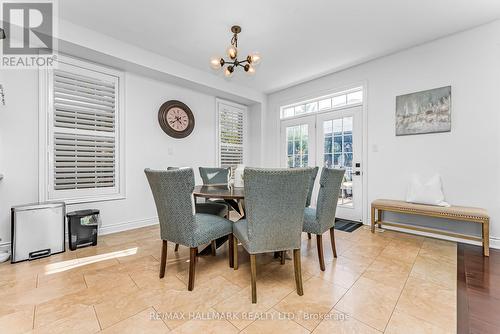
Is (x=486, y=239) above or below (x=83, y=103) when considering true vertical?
below

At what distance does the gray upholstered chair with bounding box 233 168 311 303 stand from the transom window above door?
2830 millimetres

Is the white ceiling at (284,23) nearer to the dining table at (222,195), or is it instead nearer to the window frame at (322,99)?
the window frame at (322,99)

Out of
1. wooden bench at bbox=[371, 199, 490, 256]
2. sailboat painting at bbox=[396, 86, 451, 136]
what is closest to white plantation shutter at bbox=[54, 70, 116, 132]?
wooden bench at bbox=[371, 199, 490, 256]

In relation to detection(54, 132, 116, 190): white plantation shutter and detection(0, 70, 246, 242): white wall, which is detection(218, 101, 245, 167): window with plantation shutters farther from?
detection(54, 132, 116, 190): white plantation shutter

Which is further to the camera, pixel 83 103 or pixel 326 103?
pixel 326 103

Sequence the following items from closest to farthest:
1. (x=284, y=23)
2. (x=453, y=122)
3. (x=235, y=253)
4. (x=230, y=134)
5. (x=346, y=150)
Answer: (x=235, y=253), (x=284, y=23), (x=453, y=122), (x=346, y=150), (x=230, y=134)

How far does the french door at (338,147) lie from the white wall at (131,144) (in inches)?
69.2

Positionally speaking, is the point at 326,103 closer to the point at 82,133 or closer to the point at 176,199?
the point at 176,199

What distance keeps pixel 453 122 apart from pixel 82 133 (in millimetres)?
4807

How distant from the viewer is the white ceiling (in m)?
2.26

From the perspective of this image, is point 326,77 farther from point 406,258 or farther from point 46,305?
point 46,305

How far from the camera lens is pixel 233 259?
2053 mm

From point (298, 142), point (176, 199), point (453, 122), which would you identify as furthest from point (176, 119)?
point (453, 122)

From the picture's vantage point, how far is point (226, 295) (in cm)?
162
